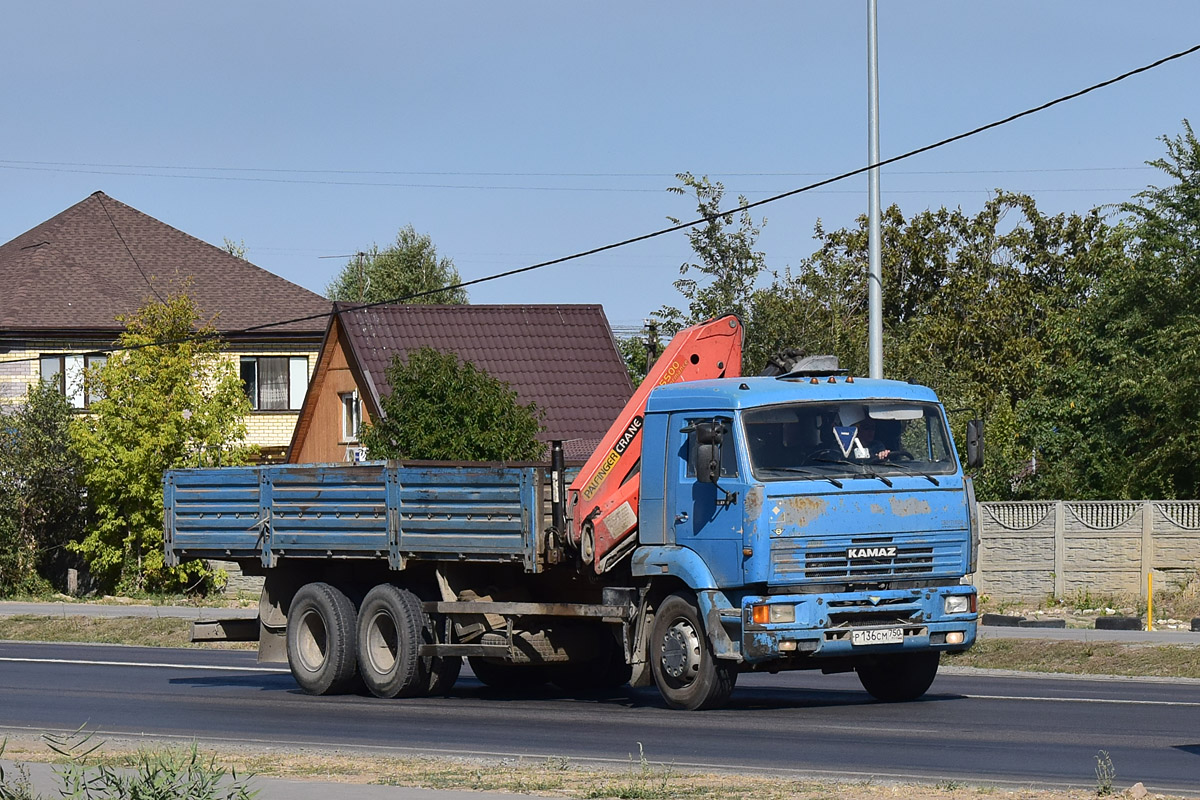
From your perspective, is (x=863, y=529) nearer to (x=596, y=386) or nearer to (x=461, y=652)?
(x=461, y=652)

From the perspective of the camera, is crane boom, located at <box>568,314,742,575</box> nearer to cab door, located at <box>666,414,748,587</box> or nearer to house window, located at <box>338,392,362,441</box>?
cab door, located at <box>666,414,748,587</box>

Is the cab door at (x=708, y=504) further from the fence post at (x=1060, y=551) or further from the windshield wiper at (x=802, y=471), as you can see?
the fence post at (x=1060, y=551)

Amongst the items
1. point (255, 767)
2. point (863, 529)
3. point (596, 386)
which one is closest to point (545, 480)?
point (863, 529)

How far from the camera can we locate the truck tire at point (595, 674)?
1847 cm

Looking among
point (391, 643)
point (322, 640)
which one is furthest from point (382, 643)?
point (322, 640)

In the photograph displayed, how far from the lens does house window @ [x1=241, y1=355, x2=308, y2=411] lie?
58438 millimetres

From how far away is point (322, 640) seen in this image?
1862cm

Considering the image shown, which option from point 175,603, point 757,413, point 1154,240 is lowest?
point 175,603

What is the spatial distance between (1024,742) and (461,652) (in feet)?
19.7

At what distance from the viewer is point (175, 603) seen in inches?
1543

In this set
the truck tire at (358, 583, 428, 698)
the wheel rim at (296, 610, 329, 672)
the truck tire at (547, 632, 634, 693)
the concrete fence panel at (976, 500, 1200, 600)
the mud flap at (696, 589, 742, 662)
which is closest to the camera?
the mud flap at (696, 589, 742, 662)

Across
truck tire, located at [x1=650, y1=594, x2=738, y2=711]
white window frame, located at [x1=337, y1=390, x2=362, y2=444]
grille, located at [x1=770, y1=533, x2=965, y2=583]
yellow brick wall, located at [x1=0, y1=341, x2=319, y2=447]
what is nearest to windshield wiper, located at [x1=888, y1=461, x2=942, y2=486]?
grille, located at [x1=770, y1=533, x2=965, y2=583]

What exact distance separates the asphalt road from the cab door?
4.34ft

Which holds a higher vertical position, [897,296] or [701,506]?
[897,296]
